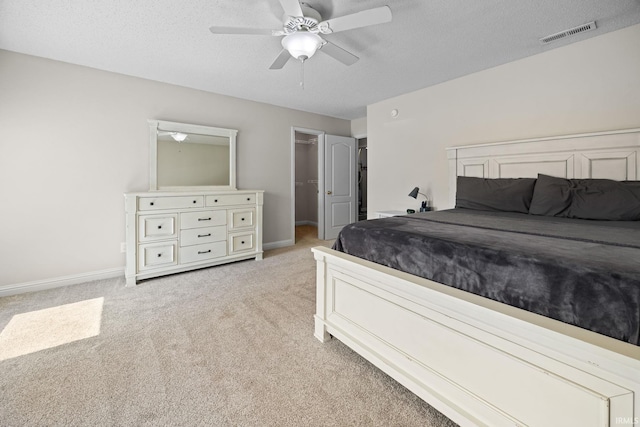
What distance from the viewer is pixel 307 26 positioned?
1.99 meters

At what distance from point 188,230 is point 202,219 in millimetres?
205

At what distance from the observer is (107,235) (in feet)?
10.3

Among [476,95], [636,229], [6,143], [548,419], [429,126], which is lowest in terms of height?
[548,419]

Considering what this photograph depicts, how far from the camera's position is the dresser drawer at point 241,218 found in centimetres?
362

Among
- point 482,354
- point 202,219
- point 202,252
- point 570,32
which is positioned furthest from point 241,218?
point 570,32

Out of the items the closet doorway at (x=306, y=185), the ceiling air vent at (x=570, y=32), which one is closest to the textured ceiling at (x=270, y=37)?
the ceiling air vent at (x=570, y=32)

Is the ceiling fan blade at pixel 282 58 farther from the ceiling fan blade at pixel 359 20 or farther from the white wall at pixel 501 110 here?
the white wall at pixel 501 110

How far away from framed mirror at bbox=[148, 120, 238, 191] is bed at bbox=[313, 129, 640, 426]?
8.38ft

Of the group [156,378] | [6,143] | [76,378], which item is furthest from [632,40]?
[6,143]

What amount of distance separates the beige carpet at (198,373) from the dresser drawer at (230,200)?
131 cm

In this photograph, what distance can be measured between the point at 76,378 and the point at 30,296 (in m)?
1.83

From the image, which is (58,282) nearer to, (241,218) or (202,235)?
(202,235)

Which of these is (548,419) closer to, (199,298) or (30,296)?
(199,298)

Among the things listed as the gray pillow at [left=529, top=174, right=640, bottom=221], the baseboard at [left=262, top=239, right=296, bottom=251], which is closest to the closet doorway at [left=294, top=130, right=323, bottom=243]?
the baseboard at [left=262, top=239, right=296, bottom=251]
